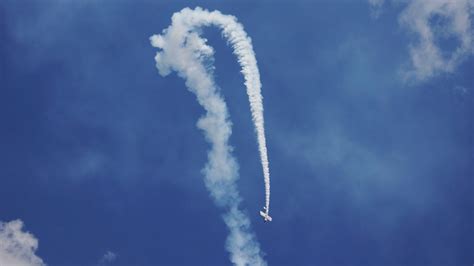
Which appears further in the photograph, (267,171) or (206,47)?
(267,171)

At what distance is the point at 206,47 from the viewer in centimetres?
7000

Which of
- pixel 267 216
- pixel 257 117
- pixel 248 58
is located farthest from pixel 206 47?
pixel 267 216

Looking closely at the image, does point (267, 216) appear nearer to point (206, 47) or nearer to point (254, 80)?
point (254, 80)

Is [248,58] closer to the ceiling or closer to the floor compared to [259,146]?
closer to the ceiling

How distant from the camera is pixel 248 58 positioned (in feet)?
229

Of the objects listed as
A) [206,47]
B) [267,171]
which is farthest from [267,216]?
[206,47]

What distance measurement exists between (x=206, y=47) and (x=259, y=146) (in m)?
16.6

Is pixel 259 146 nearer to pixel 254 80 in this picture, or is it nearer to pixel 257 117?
pixel 257 117

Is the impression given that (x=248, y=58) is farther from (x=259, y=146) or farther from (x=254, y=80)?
(x=259, y=146)

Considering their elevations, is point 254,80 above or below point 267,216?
above

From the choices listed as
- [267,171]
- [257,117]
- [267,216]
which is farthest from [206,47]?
[267,216]

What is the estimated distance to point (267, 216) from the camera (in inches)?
3164

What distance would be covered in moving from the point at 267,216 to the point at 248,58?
26505mm

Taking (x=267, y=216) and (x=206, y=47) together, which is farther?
(x=267, y=216)
